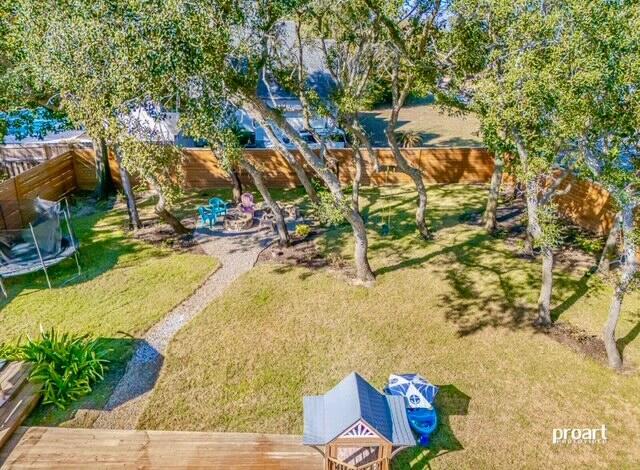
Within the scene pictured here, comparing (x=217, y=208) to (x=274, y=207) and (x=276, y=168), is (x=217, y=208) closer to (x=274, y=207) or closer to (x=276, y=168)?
(x=274, y=207)

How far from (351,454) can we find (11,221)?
1398cm

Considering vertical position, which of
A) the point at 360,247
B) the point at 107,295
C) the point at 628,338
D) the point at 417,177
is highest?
the point at 417,177

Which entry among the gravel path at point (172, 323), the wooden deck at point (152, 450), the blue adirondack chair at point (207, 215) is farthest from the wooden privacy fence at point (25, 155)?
the wooden deck at point (152, 450)

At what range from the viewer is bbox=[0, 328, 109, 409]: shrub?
26.4ft

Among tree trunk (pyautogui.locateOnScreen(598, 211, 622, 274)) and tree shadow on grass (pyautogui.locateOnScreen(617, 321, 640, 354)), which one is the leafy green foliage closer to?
tree shadow on grass (pyautogui.locateOnScreen(617, 321, 640, 354))

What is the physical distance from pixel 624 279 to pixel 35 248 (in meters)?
14.4

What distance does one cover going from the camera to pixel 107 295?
1111 centimetres

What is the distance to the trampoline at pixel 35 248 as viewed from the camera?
1133 centimetres

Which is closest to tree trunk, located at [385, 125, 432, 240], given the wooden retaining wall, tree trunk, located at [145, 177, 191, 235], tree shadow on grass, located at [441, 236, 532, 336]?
tree shadow on grass, located at [441, 236, 532, 336]

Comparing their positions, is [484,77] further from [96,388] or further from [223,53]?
[96,388]

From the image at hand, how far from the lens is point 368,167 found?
63.9 ft

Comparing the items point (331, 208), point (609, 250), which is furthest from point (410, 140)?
point (331, 208)

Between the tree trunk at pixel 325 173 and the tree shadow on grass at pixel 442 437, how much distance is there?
164 inches

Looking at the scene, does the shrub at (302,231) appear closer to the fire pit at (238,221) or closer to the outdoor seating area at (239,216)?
A: the outdoor seating area at (239,216)
